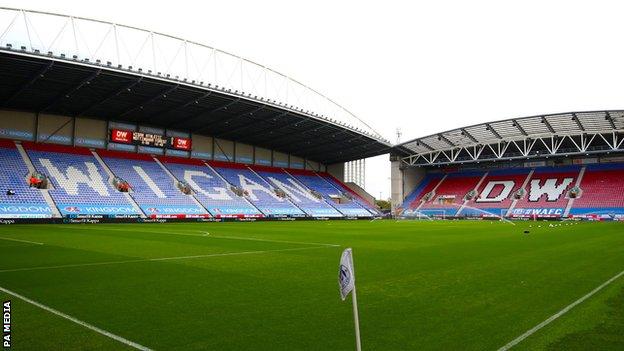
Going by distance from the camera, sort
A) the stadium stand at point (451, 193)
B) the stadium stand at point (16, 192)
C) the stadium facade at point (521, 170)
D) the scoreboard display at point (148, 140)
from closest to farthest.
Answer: the stadium stand at point (16, 192) → the scoreboard display at point (148, 140) → the stadium facade at point (521, 170) → the stadium stand at point (451, 193)

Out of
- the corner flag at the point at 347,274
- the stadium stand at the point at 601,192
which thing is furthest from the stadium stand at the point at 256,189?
the corner flag at the point at 347,274

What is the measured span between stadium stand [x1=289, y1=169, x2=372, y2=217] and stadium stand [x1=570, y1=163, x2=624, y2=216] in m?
28.0

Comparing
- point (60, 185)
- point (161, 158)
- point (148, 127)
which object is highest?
point (148, 127)

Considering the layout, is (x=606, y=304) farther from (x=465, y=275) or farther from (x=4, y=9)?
(x=4, y=9)

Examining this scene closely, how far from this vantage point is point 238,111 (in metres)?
50.3

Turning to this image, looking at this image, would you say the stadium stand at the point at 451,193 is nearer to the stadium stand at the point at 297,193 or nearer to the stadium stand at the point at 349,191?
the stadium stand at the point at 349,191

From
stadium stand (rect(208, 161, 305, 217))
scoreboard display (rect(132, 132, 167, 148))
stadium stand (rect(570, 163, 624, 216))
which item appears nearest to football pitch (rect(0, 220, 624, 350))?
stadium stand (rect(208, 161, 305, 217))

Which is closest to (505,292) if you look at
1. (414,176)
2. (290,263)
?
(290,263)

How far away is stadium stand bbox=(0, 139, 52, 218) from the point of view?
123 ft

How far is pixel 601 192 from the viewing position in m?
56.4

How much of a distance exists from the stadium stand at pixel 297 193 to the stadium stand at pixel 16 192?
29972 mm

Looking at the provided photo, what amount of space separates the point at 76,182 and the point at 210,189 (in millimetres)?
15177

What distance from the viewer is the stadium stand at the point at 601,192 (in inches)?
2111

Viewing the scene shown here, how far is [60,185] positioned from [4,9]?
56.1ft
